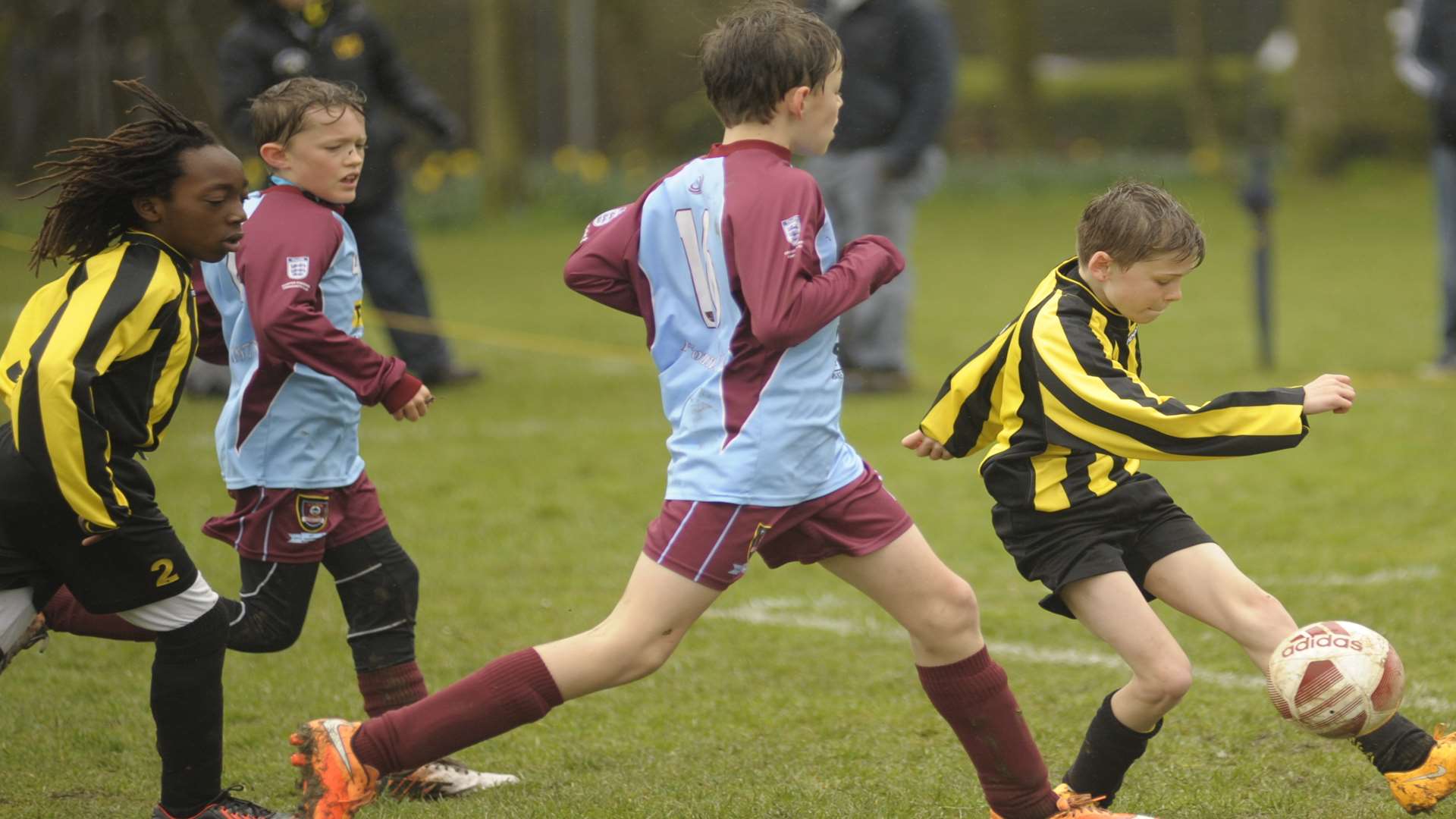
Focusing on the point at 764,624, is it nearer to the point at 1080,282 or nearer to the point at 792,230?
the point at 1080,282

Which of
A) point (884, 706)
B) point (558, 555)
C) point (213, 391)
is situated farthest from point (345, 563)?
point (213, 391)

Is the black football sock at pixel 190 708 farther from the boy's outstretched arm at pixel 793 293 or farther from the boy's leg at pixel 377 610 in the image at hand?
the boy's outstretched arm at pixel 793 293

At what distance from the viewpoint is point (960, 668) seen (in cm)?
358

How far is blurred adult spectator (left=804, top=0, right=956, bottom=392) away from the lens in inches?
378

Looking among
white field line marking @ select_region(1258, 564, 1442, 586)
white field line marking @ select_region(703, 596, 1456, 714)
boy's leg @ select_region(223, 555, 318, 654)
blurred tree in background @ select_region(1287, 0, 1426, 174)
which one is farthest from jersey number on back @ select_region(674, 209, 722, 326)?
blurred tree in background @ select_region(1287, 0, 1426, 174)

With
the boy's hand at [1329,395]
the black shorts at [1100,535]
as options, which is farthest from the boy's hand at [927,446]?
the boy's hand at [1329,395]

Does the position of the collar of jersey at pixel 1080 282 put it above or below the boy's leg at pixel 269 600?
above

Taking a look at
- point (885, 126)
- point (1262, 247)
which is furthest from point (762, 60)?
point (1262, 247)

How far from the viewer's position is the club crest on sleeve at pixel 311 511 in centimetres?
402

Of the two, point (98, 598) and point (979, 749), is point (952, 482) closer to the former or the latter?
point (979, 749)

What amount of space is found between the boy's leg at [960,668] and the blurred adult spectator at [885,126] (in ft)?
19.8

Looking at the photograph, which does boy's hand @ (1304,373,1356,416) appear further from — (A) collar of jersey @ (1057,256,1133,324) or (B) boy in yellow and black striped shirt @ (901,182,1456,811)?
(A) collar of jersey @ (1057,256,1133,324)

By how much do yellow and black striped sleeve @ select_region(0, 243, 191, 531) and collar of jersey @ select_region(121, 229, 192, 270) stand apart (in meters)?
0.07

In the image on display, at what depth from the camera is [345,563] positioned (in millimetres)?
4121
